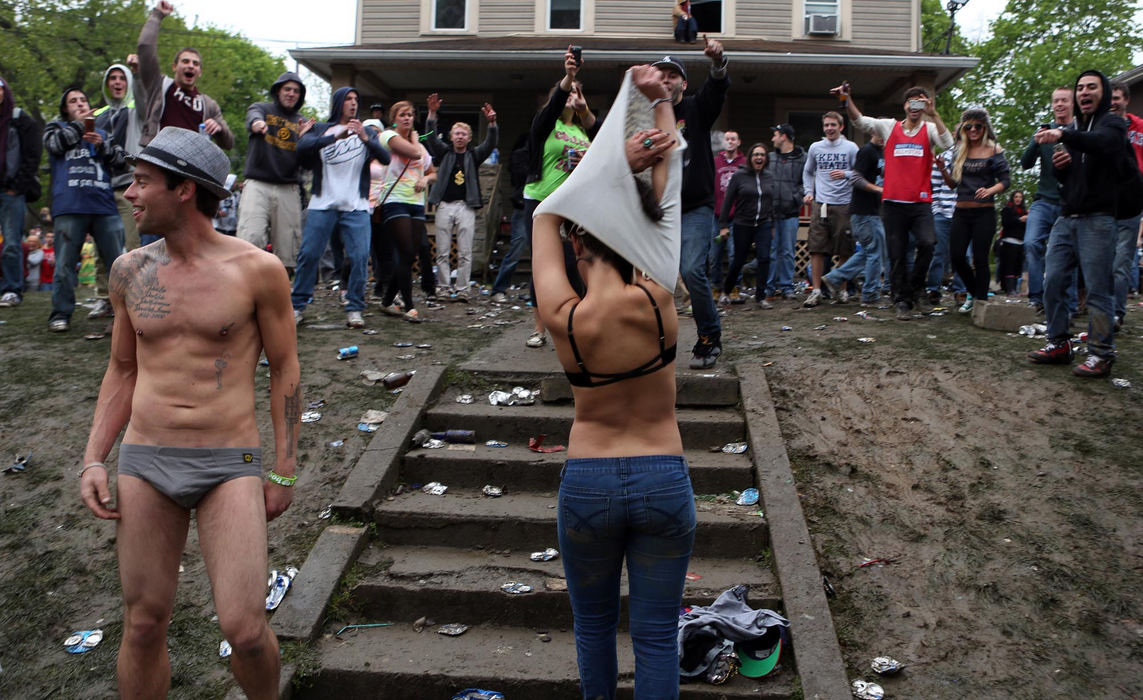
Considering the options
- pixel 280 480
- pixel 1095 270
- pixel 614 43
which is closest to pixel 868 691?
pixel 280 480

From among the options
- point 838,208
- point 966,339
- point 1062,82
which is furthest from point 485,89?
point 1062,82

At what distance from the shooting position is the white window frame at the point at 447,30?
18641 millimetres

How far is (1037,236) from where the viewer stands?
9266 mm

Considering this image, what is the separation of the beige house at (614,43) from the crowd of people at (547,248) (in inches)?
199

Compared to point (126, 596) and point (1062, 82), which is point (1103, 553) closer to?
point (126, 596)

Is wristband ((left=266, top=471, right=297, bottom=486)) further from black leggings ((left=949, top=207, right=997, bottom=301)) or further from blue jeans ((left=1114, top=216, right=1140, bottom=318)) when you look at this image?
black leggings ((left=949, top=207, right=997, bottom=301))

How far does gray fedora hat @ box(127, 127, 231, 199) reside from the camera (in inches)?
126

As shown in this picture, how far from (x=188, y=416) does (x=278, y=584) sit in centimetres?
175

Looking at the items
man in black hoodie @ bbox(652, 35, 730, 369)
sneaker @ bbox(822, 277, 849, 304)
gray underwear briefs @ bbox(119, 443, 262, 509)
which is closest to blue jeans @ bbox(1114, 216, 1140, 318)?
sneaker @ bbox(822, 277, 849, 304)

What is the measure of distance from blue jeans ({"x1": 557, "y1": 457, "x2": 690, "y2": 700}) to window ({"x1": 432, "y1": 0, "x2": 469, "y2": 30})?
17.7 m

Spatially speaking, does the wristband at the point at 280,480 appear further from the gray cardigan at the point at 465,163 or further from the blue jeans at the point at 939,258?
the blue jeans at the point at 939,258

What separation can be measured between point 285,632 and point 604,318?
8.32 ft

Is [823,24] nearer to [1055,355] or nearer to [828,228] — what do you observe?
[828,228]

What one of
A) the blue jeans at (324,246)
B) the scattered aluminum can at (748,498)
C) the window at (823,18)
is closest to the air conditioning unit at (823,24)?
the window at (823,18)
